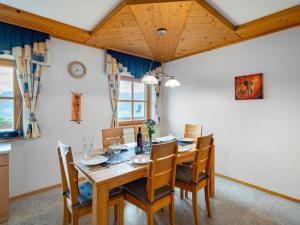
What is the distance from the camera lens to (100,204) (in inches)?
55.4

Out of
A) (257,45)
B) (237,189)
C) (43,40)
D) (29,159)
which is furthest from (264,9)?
(29,159)

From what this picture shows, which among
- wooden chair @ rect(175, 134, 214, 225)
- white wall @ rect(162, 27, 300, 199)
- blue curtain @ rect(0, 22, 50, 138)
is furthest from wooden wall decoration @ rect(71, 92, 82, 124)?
white wall @ rect(162, 27, 300, 199)

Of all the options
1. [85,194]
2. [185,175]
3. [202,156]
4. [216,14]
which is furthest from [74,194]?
[216,14]

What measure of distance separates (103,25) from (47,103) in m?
1.52

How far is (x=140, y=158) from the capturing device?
190 centimetres

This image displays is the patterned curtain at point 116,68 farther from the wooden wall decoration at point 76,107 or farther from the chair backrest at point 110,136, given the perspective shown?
the chair backrest at point 110,136

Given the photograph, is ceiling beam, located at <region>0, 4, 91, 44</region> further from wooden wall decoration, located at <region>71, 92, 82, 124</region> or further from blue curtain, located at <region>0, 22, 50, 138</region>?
wooden wall decoration, located at <region>71, 92, 82, 124</region>

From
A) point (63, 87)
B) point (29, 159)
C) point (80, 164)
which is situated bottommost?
point (29, 159)

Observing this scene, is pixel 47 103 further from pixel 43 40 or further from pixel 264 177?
pixel 264 177

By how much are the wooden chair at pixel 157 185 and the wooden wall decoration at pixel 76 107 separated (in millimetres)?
1735

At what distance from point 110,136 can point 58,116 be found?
3.39 feet

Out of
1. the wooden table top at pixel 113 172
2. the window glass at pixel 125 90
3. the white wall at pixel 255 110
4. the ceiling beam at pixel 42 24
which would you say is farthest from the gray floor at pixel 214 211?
the ceiling beam at pixel 42 24

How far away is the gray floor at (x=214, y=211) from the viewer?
1956 millimetres

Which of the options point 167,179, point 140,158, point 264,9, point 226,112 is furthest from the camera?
point 226,112
